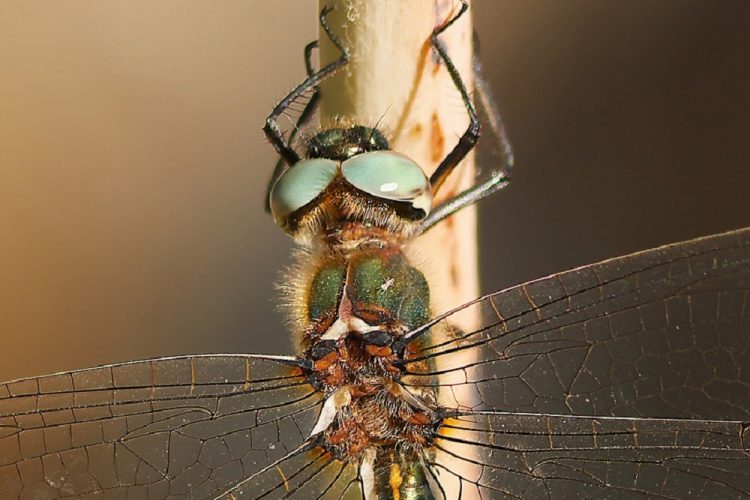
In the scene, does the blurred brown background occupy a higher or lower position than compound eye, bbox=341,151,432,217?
higher

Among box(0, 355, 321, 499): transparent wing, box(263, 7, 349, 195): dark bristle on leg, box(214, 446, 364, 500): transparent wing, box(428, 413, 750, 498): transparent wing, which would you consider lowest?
box(428, 413, 750, 498): transparent wing

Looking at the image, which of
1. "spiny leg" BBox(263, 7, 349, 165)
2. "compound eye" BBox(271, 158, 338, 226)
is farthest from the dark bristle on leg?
"compound eye" BBox(271, 158, 338, 226)

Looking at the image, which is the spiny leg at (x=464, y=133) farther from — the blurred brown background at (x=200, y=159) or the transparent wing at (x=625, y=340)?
the blurred brown background at (x=200, y=159)

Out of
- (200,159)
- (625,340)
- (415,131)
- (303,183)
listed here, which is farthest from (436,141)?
(200,159)

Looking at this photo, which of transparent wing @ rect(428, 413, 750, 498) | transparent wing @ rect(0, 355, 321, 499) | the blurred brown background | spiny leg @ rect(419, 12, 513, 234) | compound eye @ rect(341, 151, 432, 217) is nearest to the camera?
transparent wing @ rect(428, 413, 750, 498)

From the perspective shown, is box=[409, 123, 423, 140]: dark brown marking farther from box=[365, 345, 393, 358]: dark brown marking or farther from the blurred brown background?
the blurred brown background

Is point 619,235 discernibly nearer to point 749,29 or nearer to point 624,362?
point 749,29

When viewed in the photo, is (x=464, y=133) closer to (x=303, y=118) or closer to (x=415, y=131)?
(x=415, y=131)

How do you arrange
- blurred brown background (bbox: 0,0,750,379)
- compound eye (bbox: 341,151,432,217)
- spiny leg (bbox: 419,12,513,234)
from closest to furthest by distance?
compound eye (bbox: 341,151,432,217) → spiny leg (bbox: 419,12,513,234) → blurred brown background (bbox: 0,0,750,379)
